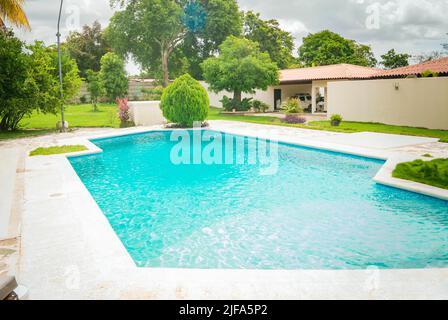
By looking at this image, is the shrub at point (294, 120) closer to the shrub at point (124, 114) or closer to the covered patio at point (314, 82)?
the covered patio at point (314, 82)

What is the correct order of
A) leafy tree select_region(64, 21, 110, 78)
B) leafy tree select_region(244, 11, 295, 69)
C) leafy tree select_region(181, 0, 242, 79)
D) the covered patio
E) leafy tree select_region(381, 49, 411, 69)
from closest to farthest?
the covered patio < leafy tree select_region(381, 49, 411, 69) < leafy tree select_region(181, 0, 242, 79) < leafy tree select_region(64, 21, 110, 78) < leafy tree select_region(244, 11, 295, 69)

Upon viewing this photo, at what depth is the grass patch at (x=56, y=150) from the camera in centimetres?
1261

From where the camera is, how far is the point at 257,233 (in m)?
6.14

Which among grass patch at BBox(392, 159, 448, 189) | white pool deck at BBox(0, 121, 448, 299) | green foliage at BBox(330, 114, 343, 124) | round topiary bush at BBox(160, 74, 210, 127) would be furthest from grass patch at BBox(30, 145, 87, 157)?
green foliage at BBox(330, 114, 343, 124)

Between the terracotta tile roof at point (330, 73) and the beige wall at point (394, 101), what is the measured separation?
8.34ft

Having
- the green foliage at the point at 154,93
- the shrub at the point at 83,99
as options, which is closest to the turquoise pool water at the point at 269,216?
the green foliage at the point at 154,93

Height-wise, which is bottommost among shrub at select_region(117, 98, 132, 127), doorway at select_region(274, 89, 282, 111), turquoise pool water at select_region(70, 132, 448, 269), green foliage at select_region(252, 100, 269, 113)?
turquoise pool water at select_region(70, 132, 448, 269)

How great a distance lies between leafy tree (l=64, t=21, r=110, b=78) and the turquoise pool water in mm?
35512

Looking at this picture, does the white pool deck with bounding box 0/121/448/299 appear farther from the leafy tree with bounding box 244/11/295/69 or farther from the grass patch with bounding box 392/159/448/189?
the leafy tree with bounding box 244/11/295/69

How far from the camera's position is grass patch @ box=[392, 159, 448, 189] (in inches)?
316

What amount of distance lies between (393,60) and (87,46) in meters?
33.3

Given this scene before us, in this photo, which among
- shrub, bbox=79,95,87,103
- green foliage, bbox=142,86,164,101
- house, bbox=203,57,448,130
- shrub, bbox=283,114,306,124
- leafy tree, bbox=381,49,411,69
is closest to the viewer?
house, bbox=203,57,448,130

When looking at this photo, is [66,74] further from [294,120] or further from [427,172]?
[427,172]
